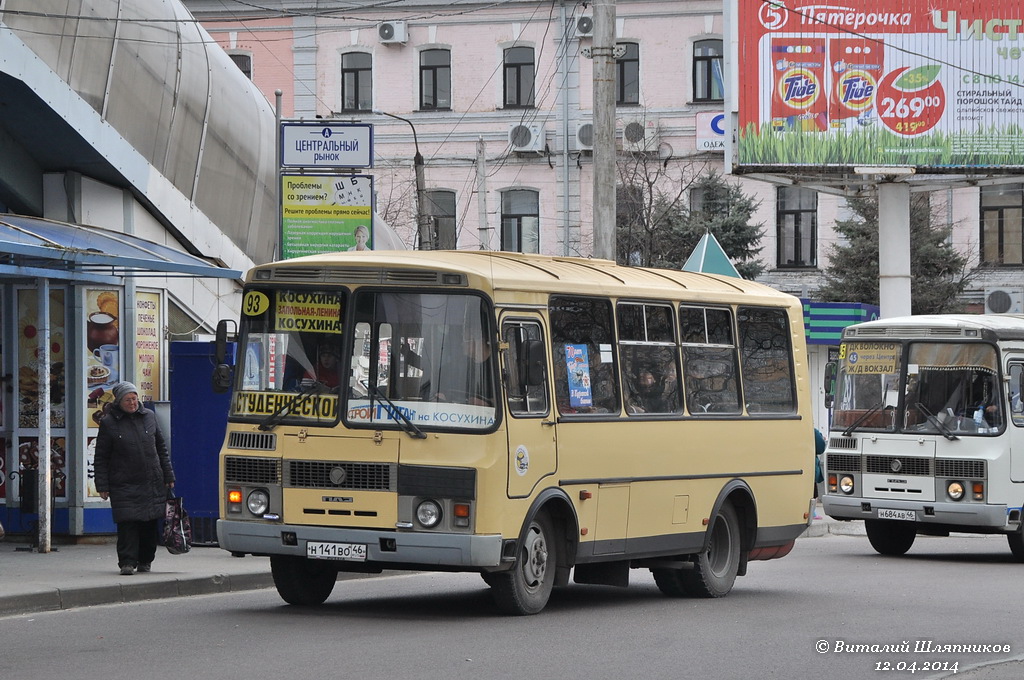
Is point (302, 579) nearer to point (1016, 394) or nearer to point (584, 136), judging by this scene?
point (1016, 394)

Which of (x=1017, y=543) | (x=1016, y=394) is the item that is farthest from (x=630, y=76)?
(x=1017, y=543)

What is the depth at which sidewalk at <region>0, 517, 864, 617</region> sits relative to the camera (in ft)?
41.4

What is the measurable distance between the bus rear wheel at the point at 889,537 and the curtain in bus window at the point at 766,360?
4903mm

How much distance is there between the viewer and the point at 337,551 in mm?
11492

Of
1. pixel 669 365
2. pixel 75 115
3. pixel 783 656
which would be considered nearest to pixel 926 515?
pixel 669 365

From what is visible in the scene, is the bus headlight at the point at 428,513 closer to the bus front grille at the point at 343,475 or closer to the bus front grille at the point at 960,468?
the bus front grille at the point at 343,475

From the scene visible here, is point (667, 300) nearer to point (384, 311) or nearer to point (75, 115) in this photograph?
point (384, 311)

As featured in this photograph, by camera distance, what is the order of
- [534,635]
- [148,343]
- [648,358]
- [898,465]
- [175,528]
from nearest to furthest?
[534,635] < [648,358] < [175,528] < [148,343] < [898,465]

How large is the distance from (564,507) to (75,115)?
300 inches

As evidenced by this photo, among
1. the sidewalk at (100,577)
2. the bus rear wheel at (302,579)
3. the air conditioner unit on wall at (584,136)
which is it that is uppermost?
the air conditioner unit on wall at (584,136)

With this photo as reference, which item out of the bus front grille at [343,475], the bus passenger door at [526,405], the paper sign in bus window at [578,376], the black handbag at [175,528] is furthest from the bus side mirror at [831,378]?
the bus front grille at [343,475]

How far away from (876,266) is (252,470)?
105 feet

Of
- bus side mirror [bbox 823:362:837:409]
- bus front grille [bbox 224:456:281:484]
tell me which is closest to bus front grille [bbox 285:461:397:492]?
bus front grille [bbox 224:456:281:484]

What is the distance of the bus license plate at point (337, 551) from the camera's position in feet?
37.5
